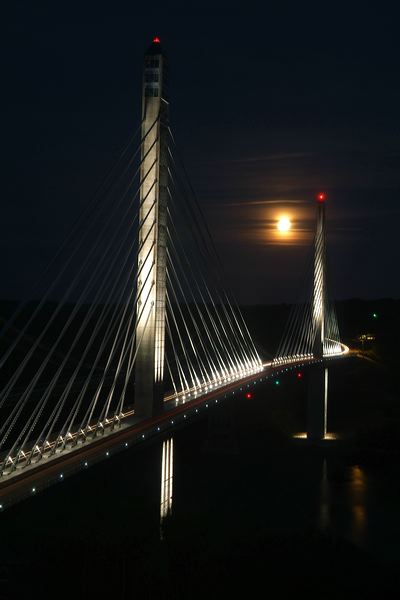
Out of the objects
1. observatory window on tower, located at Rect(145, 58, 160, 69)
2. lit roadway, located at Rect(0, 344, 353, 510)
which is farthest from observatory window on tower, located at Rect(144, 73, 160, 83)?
lit roadway, located at Rect(0, 344, 353, 510)

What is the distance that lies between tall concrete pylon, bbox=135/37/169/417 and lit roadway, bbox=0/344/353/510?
936 mm

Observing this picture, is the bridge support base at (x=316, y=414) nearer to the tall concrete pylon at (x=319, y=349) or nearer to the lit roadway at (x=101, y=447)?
the tall concrete pylon at (x=319, y=349)

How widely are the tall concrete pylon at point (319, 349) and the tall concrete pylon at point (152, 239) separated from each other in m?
22.9

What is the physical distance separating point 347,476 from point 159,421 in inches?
689

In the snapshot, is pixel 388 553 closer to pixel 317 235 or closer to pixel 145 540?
pixel 145 540

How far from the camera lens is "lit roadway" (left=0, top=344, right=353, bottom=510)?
48.6 ft

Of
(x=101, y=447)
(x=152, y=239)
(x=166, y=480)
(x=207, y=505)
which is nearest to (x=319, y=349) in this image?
(x=207, y=505)

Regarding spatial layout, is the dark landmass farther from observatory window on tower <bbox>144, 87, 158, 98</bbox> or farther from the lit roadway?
observatory window on tower <bbox>144, 87, 158, 98</bbox>

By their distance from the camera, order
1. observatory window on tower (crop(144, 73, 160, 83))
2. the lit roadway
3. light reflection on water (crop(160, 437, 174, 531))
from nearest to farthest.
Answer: the lit roadway < observatory window on tower (crop(144, 73, 160, 83)) < light reflection on water (crop(160, 437, 174, 531))

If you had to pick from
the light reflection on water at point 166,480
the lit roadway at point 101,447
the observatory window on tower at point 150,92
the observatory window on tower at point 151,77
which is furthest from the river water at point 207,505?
the observatory window on tower at point 151,77

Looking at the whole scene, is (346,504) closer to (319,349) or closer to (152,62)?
(152,62)

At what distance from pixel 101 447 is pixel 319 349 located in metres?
33.7

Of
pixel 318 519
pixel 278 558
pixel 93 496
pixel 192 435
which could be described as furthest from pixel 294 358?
pixel 278 558

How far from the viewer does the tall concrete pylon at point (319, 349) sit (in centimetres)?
4481
